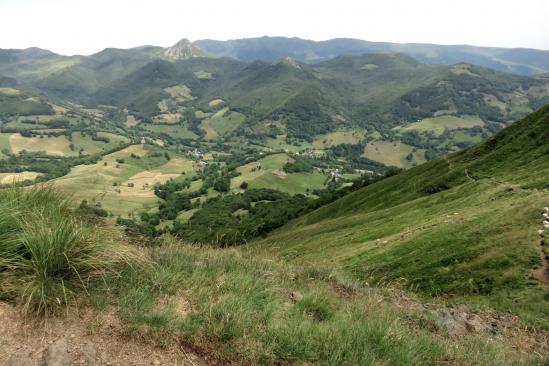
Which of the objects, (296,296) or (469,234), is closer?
(296,296)

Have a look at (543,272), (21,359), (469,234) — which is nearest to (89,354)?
(21,359)

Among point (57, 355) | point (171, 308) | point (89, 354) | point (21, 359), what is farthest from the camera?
point (171, 308)

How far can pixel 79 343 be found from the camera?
637cm

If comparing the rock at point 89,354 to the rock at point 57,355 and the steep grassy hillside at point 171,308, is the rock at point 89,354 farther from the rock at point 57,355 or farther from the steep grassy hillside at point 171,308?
the rock at point 57,355

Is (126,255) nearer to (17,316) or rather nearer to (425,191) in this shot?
(17,316)

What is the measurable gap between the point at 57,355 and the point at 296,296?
546 cm

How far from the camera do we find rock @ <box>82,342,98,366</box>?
612 cm

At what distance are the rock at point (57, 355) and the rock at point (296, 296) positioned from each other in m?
5.20

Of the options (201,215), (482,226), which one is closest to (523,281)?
(482,226)

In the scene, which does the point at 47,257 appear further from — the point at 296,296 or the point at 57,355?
the point at 296,296

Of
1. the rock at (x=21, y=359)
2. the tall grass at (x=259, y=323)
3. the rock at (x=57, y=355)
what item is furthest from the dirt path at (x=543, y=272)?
the rock at (x=21, y=359)

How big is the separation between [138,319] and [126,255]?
183 centimetres

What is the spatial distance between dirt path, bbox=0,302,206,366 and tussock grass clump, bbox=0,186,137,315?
289mm

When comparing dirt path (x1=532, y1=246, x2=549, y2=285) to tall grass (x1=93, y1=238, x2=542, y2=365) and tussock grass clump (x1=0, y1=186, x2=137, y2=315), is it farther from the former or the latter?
tussock grass clump (x1=0, y1=186, x2=137, y2=315)
